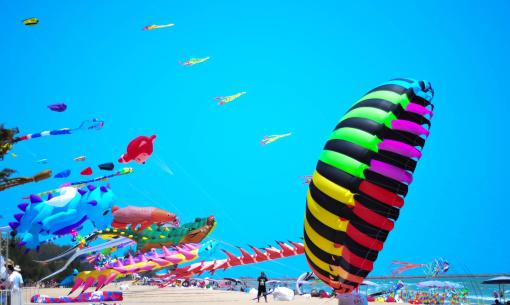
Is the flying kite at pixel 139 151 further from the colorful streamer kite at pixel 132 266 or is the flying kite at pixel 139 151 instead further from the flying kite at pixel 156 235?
the colorful streamer kite at pixel 132 266


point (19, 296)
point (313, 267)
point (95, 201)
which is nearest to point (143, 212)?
point (95, 201)

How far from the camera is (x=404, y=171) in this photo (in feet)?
36.9

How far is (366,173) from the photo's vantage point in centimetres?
1105

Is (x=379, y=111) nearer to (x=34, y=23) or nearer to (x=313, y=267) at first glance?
(x=313, y=267)

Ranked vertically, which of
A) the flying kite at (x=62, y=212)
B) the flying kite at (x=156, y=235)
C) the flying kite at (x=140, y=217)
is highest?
the flying kite at (x=62, y=212)

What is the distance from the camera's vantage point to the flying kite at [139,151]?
1013 inches

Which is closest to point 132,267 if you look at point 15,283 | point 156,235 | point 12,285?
point 15,283

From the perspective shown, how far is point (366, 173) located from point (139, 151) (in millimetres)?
16096

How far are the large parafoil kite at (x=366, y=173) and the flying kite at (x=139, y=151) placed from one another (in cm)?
1508

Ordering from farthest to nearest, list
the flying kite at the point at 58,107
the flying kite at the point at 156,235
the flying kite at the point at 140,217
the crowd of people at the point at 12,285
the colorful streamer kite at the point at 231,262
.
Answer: the flying kite at the point at 140,217, the flying kite at the point at 156,235, the flying kite at the point at 58,107, the colorful streamer kite at the point at 231,262, the crowd of people at the point at 12,285

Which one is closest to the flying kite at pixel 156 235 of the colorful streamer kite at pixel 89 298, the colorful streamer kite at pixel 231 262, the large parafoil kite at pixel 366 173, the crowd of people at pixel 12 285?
the colorful streamer kite at pixel 89 298

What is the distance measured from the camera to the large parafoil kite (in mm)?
11055

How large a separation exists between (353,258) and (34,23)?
12927 mm

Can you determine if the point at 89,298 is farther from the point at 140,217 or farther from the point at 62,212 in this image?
the point at 140,217
